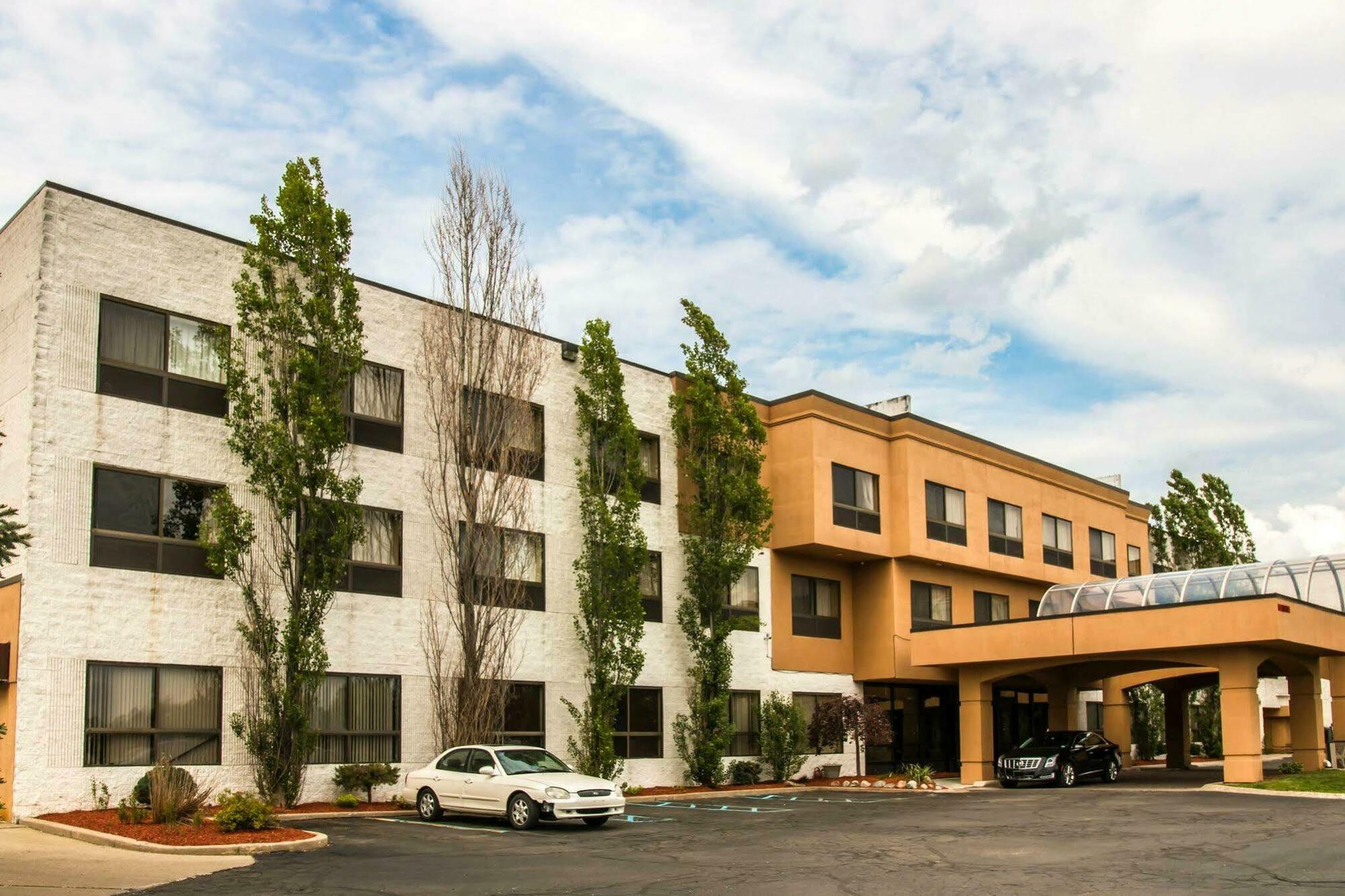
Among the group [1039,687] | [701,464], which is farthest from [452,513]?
[1039,687]

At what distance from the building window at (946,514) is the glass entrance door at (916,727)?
4963 mm

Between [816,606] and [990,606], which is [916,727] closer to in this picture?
[990,606]

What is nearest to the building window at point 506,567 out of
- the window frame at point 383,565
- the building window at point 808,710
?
the window frame at point 383,565

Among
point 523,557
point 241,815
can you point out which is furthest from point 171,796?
point 523,557

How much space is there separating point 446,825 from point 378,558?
283 inches

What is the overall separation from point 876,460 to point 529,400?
12300 millimetres

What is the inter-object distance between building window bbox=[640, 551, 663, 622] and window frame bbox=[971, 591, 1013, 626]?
12.8 meters

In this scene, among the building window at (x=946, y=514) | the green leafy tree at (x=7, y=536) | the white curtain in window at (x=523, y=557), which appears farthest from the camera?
the building window at (x=946, y=514)

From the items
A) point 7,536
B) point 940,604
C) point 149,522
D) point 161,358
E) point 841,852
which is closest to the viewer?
point 7,536

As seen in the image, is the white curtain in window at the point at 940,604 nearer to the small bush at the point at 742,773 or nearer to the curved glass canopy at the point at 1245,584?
the curved glass canopy at the point at 1245,584

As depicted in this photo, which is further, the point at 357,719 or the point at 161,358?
the point at 357,719

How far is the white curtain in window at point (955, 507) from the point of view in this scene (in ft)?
128

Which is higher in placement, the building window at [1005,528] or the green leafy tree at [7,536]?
the building window at [1005,528]

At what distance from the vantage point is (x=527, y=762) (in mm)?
21391
